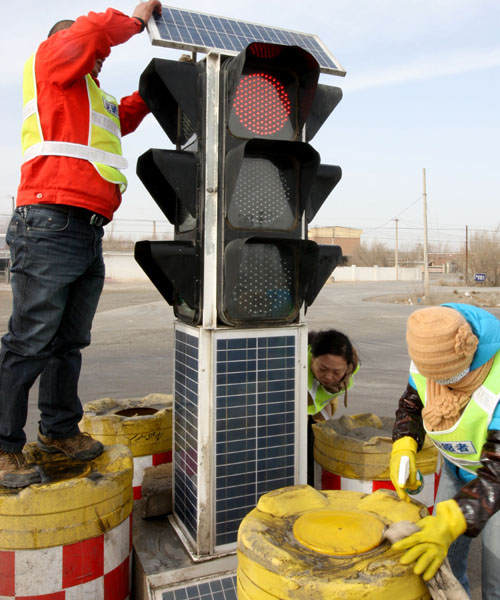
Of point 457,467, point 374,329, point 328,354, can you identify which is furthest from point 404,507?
point 374,329

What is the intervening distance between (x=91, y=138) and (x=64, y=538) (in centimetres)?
177

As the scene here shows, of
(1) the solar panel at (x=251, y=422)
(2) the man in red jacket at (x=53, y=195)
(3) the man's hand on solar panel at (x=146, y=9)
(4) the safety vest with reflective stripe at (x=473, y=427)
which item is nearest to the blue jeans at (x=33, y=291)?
(2) the man in red jacket at (x=53, y=195)

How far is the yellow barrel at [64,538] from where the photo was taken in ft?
7.04

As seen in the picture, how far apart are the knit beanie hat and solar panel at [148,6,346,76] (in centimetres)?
154

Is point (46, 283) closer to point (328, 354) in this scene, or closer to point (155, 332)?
point (328, 354)

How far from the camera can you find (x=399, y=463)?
2426 millimetres

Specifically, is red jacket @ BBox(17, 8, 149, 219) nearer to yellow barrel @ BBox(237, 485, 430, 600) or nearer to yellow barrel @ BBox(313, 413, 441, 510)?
yellow barrel @ BBox(237, 485, 430, 600)

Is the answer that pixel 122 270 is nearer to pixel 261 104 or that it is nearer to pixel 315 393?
pixel 315 393

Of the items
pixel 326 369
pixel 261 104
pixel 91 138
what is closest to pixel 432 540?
pixel 326 369

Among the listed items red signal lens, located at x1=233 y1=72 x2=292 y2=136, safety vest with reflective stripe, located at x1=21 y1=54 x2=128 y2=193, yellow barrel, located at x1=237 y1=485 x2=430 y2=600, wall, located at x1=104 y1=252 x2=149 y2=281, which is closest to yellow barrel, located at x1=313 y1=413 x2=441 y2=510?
yellow barrel, located at x1=237 y1=485 x2=430 y2=600

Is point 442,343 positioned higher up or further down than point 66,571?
higher up

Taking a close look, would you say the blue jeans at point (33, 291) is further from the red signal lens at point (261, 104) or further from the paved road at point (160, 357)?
the paved road at point (160, 357)

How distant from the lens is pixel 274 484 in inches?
109

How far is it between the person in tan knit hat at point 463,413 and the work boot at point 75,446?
1.47 meters
